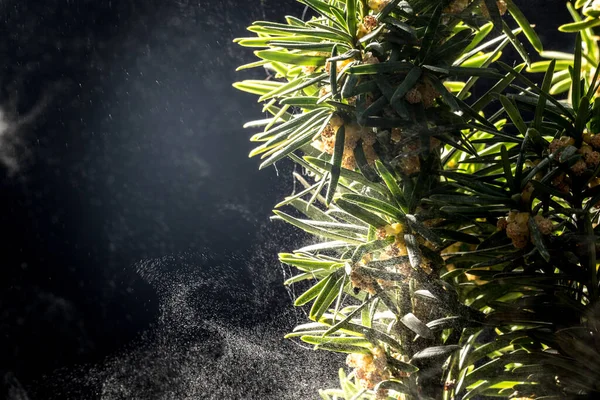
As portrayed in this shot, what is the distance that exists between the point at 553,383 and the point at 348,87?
0.79 ft

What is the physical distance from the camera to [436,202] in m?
0.37

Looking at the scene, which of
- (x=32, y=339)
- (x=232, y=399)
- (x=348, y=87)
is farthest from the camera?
(x=32, y=339)

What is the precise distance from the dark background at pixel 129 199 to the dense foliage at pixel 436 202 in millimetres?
1034

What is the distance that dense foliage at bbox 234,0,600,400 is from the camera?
36cm

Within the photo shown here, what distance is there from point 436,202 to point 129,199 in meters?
1.36

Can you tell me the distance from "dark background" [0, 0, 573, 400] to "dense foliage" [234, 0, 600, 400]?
3.39ft

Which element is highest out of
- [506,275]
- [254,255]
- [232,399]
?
[506,275]

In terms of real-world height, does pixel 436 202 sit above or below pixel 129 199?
→ above

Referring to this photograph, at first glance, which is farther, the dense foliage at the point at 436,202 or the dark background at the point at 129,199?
the dark background at the point at 129,199

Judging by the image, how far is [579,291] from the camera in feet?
1.27

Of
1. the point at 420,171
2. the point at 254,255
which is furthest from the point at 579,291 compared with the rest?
the point at 254,255

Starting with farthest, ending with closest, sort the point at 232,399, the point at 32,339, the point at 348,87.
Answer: the point at 32,339 → the point at 232,399 → the point at 348,87

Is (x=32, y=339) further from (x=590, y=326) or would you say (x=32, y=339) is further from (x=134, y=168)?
(x=590, y=326)

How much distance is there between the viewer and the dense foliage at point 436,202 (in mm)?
361
